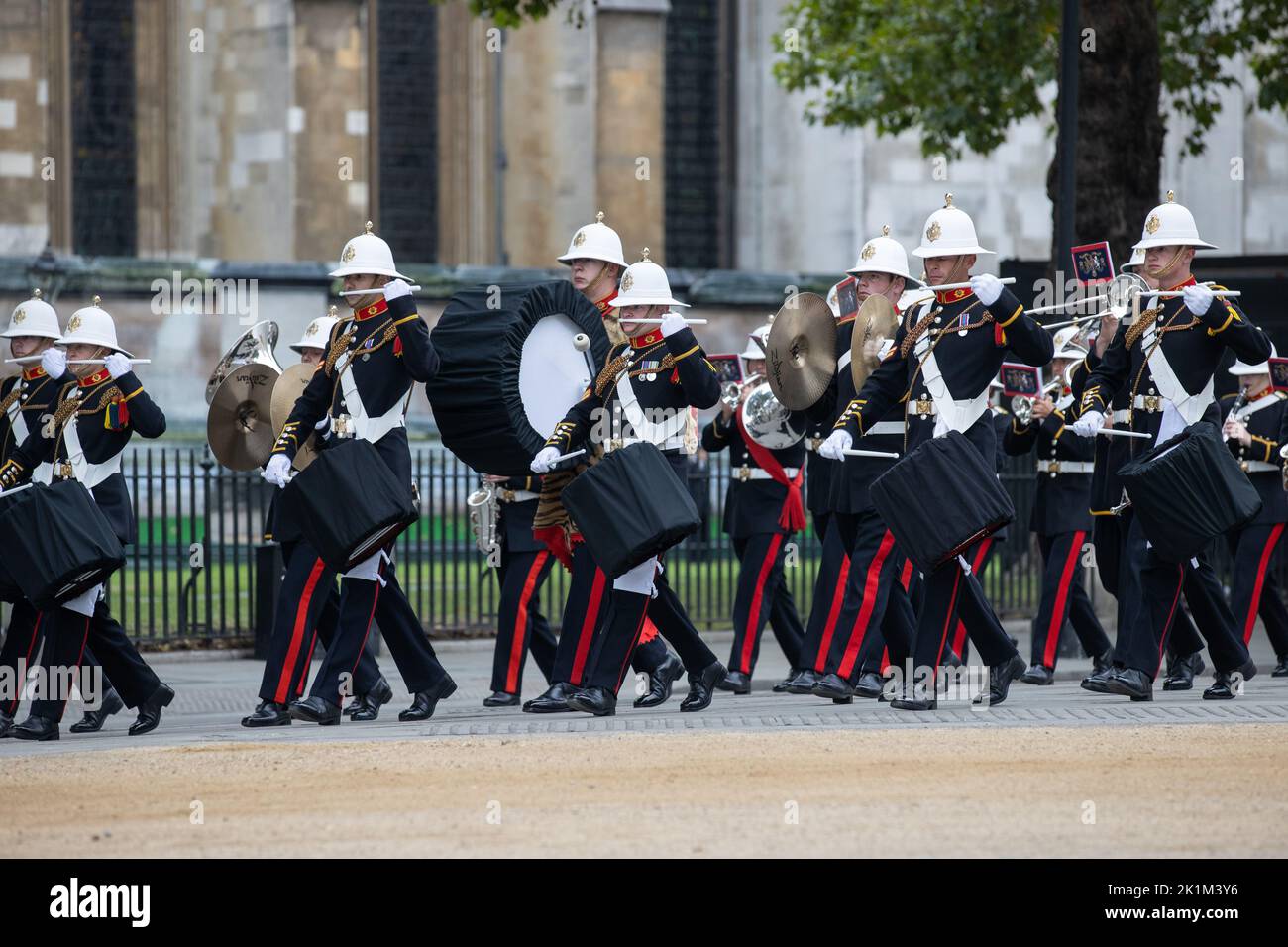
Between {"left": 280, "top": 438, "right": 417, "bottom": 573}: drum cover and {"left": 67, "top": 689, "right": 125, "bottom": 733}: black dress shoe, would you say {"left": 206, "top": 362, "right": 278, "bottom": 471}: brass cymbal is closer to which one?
{"left": 67, "top": 689, "right": 125, "bottom": 733}: black dress shoe

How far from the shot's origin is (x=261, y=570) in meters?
16.4

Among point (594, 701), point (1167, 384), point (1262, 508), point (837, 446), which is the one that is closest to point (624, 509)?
point (594, 701)

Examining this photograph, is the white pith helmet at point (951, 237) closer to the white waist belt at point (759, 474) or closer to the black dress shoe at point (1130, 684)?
the black dress shoe at point (1130, 684)

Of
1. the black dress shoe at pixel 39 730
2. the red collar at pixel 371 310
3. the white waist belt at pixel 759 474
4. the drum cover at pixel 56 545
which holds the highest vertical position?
the red collar at pixel 371 310

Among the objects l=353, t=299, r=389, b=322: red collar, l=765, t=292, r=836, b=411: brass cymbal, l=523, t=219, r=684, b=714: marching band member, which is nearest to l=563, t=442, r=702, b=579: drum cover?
l=523, t=219, r=684, b=714: marching band member

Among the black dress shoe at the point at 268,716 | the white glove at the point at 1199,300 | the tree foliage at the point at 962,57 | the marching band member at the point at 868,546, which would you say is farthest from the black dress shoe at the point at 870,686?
the tree foliage at the point at 962,57

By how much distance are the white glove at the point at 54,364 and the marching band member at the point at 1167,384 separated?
468 cm

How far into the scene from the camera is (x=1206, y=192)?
32.8 m

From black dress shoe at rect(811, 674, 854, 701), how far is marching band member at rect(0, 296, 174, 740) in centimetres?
300

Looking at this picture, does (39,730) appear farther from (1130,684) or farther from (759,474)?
(1130,684)

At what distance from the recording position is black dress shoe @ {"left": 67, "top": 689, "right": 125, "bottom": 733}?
12.0m

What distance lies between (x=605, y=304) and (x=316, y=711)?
95.9 inches

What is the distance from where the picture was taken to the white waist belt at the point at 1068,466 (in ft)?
45.3
